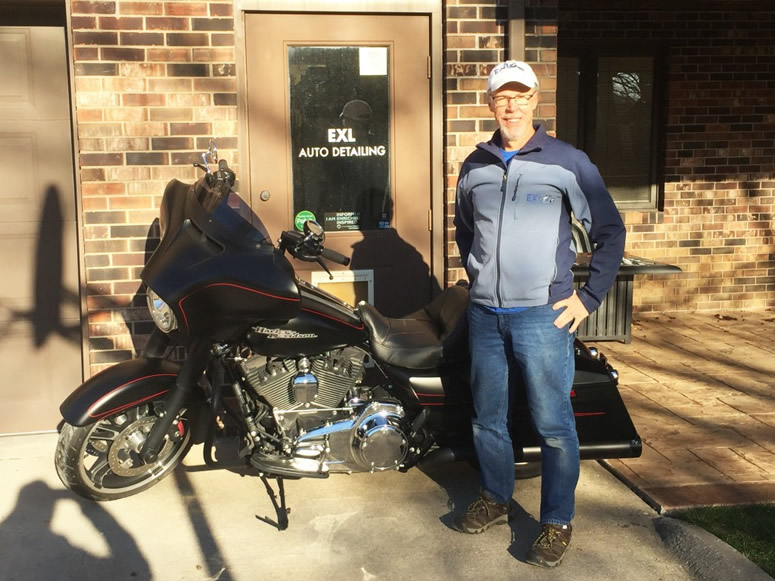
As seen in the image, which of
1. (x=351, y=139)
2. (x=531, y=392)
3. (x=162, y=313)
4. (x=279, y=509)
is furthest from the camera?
(x=351, y=139)

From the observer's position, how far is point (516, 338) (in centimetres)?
362

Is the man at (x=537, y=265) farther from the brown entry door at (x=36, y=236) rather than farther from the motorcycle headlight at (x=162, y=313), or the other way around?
the brown entry door at (x=36, y=236)

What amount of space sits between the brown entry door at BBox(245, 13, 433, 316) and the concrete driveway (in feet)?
4.60

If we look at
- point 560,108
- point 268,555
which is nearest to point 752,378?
point 560,108

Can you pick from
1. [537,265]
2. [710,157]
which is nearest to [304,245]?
[537,265]

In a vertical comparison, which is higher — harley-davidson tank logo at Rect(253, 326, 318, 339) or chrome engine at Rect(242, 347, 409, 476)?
harley-davidson tank logo at Rect(253, 326, 318, 339)

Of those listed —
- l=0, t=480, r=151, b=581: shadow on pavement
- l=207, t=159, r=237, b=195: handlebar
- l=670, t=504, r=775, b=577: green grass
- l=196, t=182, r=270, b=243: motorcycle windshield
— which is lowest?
l=0, t=480, r=151, b=581: shadow on pavement

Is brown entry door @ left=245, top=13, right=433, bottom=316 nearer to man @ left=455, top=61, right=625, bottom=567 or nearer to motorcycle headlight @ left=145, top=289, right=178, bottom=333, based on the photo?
motorcycle headlight @ left=145, top=289, right=178, bottom=333

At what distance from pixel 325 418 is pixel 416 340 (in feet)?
1.83

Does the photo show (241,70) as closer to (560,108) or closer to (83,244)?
(83,244)

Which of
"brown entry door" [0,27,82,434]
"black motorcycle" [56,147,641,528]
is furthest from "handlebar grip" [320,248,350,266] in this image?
"brown entry door" [0,27,82,434]

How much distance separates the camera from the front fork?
12.8 ft

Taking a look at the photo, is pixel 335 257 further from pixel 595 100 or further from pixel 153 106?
pixel 595 100

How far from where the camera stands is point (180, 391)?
3932 mm
